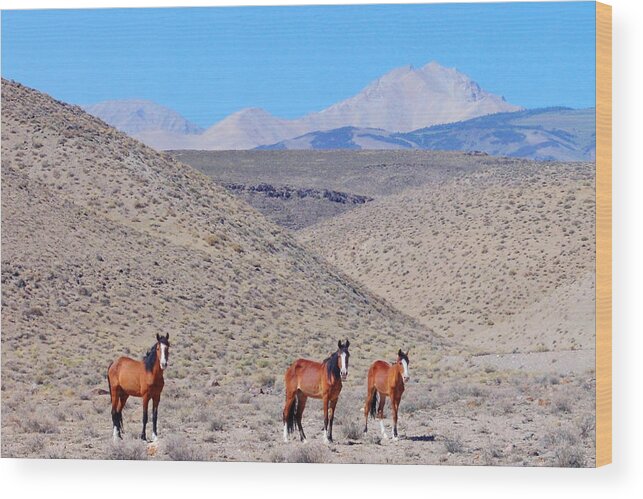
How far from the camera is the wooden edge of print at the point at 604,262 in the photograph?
17.1m

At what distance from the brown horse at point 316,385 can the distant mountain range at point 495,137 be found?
540 cm

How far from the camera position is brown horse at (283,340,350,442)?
1788 cm

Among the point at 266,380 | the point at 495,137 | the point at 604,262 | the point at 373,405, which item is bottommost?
the point at 373,405

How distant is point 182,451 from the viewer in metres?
18.6

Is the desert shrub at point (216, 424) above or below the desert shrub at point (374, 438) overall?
above

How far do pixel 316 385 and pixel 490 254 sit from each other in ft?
97.9

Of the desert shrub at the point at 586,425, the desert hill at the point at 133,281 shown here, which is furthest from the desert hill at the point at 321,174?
the desert shrub at the point at 586,425

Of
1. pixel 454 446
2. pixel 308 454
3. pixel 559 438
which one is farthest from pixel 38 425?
pixel 559 438

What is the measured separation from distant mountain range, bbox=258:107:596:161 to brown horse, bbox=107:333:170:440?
751 centimetres

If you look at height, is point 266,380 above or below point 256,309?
below

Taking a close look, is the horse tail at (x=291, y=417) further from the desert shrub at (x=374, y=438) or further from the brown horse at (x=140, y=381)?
the brown horse at (x=140, y=381)

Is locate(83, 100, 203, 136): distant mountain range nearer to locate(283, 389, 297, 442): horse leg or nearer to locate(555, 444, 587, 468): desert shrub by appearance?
locate(283, 389, 297, 442): horse leg

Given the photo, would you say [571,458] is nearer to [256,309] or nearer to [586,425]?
[586,425]

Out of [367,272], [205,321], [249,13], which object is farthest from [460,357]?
[367,272]
